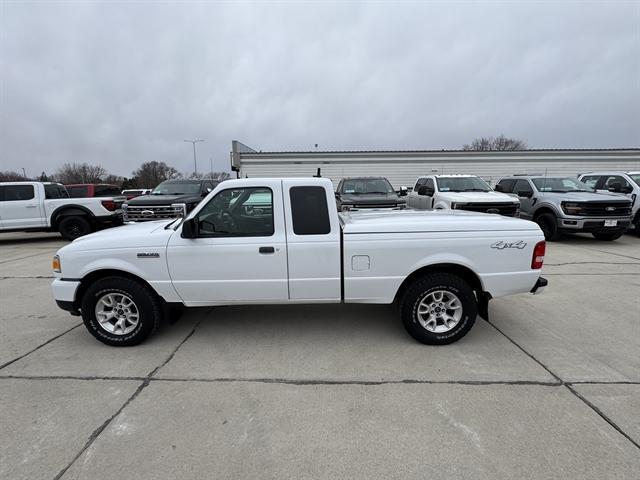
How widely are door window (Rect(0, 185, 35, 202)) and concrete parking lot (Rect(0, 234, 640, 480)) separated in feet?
26.2

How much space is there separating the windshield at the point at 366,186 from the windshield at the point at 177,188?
485 cm

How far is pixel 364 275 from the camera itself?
362 centimetres

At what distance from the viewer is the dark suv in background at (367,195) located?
959 centimetres

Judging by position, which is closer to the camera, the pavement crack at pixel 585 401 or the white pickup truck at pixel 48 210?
the pavement crack at pixel 585 401

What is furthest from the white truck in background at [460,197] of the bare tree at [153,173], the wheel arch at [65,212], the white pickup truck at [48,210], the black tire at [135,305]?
the bare tree at [153,173]

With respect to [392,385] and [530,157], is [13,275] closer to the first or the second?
[392,385]

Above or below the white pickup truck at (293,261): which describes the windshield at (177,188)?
above

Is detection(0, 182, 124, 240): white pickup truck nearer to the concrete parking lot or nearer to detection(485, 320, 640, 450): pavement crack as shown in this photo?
the concrete parking lot

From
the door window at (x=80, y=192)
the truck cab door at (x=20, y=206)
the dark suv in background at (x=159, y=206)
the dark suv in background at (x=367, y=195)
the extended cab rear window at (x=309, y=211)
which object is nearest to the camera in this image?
the extended cab rear window at (x=309, y=211)

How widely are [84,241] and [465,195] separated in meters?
8.96

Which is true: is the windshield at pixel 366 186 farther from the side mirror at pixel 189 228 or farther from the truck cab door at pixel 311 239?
the side mirror at pixel 189 228

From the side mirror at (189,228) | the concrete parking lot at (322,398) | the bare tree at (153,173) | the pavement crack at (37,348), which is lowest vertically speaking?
the concrete parking lot at (322,398)

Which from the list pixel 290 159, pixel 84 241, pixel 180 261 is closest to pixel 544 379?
pixel 180 261

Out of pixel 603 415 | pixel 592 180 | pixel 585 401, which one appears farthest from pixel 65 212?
pixel 592 180
